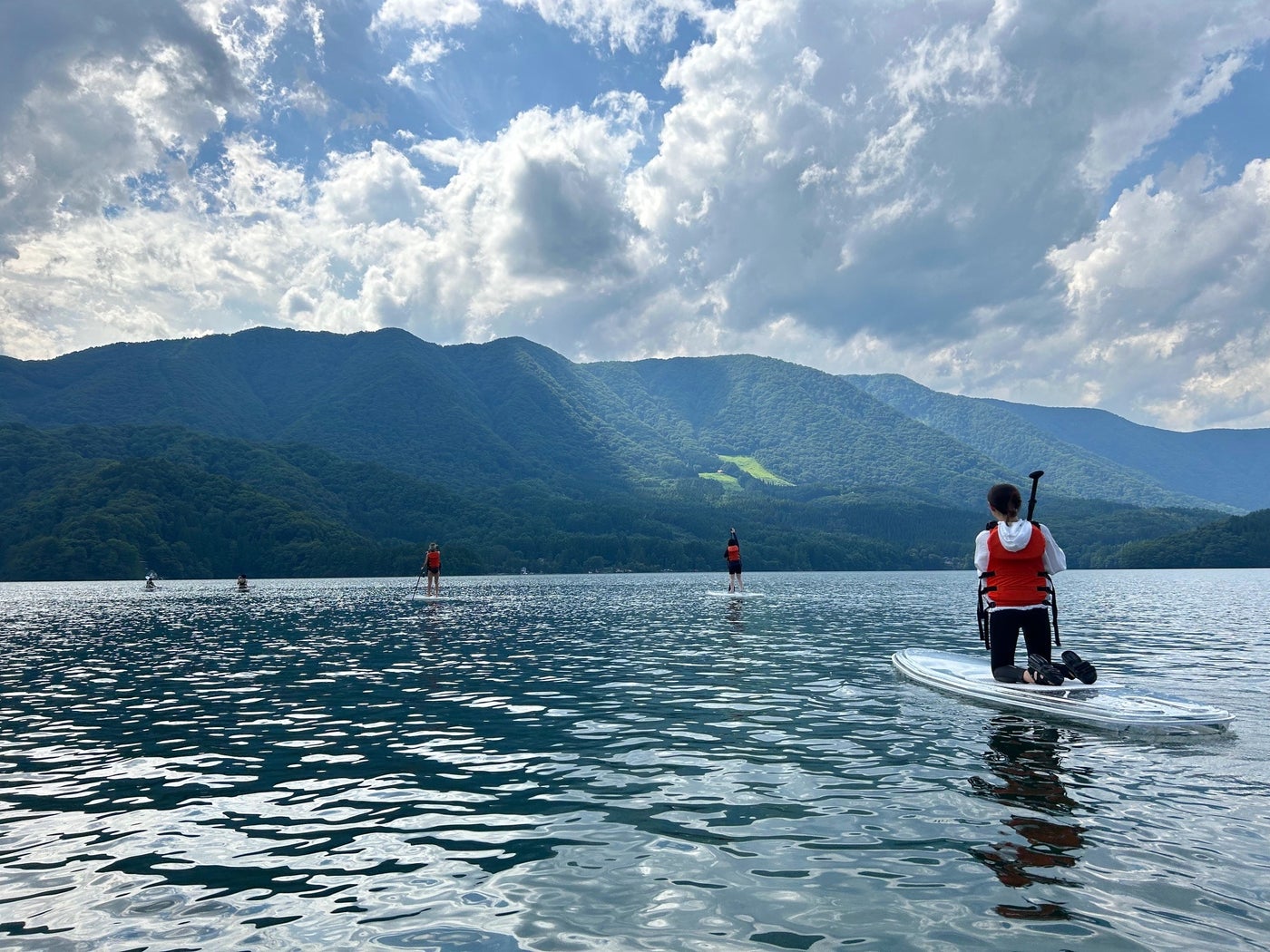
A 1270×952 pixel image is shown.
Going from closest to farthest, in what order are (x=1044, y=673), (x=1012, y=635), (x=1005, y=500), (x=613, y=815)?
(x=613, y=815) → (x=1005, y=500) → (x=1044, y=673) → (x=1012, y=635)

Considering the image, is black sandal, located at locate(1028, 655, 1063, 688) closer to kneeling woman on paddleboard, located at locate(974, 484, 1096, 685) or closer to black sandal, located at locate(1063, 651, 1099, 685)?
kneeling woman on paddleboard, located at locate(974, 484, 1096, 685)

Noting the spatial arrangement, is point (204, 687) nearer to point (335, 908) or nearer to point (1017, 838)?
point (335, 908)

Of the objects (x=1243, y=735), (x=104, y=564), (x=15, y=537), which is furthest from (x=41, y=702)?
(x=15, y=537)

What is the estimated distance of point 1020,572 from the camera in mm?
17219

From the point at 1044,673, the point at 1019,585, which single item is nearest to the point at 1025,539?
the point at 1019,585

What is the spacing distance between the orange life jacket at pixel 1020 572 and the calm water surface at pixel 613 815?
260cm

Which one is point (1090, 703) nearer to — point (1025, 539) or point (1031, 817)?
point (1025, 539)

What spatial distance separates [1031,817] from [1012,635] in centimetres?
812

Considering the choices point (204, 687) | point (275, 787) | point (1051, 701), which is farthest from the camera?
point (204, 687)

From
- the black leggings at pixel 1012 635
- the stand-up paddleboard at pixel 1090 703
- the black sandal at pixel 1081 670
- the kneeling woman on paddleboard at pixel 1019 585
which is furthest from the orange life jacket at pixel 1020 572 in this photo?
the stand-up paddleboard at pixel 1090 703

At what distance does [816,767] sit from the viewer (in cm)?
1349

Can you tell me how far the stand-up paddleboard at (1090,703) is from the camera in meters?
15.5

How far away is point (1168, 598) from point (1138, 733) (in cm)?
7815

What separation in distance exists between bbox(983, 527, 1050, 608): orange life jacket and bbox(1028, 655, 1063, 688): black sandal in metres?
1.46
